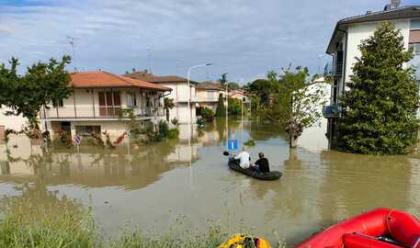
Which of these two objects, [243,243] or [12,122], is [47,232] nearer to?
[243,243]

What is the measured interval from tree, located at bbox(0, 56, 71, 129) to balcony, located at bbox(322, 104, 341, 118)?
19074mm

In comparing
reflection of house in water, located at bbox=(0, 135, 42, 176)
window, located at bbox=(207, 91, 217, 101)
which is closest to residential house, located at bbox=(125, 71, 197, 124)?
window, located at bbox=(207, 91, 217, 101)

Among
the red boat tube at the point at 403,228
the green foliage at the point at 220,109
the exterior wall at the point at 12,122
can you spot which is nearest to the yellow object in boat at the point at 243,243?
the red boat tube at the point at 403,228

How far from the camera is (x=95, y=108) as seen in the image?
26.0 metres

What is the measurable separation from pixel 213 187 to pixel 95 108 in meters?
16.1

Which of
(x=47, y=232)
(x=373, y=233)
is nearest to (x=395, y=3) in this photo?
(x=373, y=233)

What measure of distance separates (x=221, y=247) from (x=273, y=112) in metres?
18.3

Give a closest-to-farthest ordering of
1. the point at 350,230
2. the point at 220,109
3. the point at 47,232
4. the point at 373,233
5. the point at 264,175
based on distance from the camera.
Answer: the point at 47,232 < the point at 350,230 < the point at 373,233 < the point at 264,175 < the point at 220,109

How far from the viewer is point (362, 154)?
19.5 metres

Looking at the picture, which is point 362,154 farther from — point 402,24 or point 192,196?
point 192,196

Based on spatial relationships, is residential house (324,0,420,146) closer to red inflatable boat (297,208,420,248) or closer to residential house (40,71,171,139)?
residential house (40,71,171,139)

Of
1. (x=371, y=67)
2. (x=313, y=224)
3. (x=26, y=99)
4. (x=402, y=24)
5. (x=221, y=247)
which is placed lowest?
(x=313, y=224)

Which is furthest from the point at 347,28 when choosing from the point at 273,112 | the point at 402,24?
the point at 273,112

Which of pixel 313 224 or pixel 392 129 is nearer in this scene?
pixel 313 224
